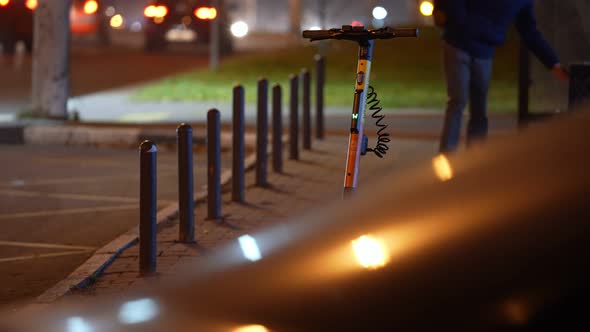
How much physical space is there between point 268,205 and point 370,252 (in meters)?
7.15

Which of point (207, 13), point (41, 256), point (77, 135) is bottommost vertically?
point (41, 256)

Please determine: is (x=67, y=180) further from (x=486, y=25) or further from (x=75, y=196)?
(x=486, y=25)

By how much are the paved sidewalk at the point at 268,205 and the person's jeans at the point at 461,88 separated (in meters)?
0.56

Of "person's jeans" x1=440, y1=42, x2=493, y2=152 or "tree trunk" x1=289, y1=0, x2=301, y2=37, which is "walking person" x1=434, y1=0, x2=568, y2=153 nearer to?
"person's jeans" x1=440, y1=42, x2=493, y2=152

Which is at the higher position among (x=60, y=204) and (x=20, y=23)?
(x=20, y=23)

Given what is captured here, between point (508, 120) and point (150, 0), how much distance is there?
19.4 meters

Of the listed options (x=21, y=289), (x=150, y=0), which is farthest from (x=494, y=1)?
(x=150, y=0)

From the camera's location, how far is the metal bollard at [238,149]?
33.0 feet

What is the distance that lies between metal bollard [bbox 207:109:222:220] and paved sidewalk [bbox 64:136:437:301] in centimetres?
11

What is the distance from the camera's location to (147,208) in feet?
24.2

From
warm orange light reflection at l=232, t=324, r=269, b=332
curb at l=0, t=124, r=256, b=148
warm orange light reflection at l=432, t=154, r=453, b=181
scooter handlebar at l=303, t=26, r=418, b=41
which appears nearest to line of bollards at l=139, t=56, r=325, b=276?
scooter handlebar at l=303, t=26, r=418, b=41

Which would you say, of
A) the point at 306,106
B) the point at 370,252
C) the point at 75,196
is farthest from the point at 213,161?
the point at 370,252

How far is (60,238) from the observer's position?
9086 millimetres

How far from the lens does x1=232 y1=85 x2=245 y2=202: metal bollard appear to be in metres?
10.1
